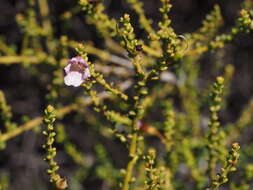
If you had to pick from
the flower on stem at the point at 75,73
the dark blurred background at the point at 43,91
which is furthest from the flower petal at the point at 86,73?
the dark blurred background at the point at 43,91

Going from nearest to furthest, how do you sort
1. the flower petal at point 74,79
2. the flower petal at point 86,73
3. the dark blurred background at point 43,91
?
the flower petal at point 86,73 → the flower petal at point 74,79 → the dark blurred background at point 43,91

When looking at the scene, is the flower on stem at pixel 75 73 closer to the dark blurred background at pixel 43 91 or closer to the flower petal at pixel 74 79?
the flower petal at pixel 74 79

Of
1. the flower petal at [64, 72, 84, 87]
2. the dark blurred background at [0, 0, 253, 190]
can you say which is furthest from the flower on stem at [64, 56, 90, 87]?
the dark blurred background at [0, 0, 253, 190]

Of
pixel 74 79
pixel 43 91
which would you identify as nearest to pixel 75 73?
pixel 74 79

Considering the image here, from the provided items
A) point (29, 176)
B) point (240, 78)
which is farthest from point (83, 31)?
point (240, 78)

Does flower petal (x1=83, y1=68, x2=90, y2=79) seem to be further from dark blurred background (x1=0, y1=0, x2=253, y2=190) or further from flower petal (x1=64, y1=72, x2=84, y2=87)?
dark blurred background (x1=0, y1=0, x2=253, y2=190)

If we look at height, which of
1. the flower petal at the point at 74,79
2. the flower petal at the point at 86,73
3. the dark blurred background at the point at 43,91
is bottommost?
the flower petal at the point at 86,73
